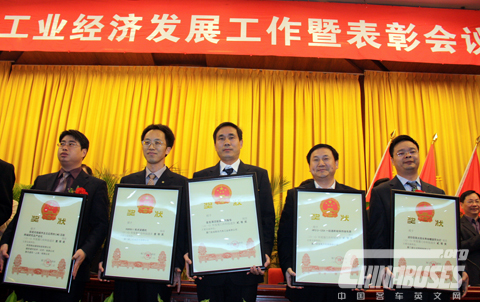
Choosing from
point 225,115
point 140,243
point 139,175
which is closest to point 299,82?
point 225,115

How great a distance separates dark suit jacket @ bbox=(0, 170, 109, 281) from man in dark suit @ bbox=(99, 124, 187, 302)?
157 mm

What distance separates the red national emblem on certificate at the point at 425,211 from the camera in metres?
1.74

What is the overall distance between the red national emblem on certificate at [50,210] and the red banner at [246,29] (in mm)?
2643

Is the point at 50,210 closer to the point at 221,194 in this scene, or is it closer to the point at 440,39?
the point at 221,194

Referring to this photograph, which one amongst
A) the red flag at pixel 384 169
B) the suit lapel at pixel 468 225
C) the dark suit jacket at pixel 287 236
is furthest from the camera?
the red flag at pixel 384 169

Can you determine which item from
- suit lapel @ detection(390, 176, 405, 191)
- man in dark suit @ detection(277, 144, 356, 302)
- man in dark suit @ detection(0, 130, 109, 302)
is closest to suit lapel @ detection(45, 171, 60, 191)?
man in dark suit @ detection(0, 130, 109, 302)

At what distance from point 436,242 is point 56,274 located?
210 centimetres

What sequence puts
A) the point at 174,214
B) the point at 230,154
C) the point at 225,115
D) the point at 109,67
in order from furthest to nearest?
1. the point at 109,67
2. the point at 225,115
3. the point at 230,154
4. the point at 174,214

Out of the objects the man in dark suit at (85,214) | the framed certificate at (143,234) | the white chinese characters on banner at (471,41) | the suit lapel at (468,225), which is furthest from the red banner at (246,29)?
the framed certificate at (143,234)

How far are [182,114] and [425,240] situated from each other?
384 centimetres

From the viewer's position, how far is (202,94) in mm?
4895

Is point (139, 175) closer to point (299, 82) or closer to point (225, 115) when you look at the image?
point (225, 115)

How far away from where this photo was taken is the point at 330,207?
5.80ft

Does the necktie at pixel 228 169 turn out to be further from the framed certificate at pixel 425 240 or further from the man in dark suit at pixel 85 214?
the framed certificate at pixel 425 240
